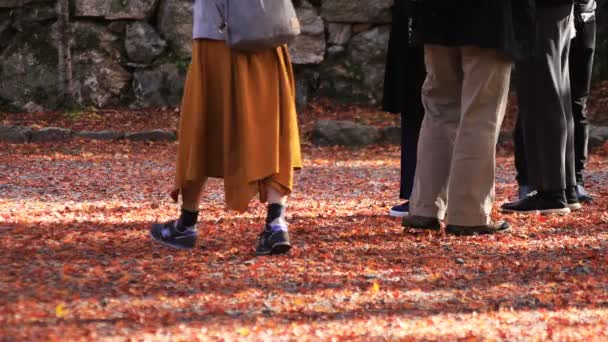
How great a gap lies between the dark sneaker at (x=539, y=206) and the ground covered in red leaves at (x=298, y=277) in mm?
191

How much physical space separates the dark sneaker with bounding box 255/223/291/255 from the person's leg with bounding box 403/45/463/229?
1007 mm

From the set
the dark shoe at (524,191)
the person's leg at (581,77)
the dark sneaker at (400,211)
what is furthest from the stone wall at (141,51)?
the dark sneaker at (400,211)

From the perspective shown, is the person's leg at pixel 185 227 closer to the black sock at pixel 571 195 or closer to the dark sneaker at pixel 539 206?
the dark sneaker at pixel 539 206

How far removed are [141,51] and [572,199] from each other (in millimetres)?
8601

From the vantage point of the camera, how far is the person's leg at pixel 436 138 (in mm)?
6035

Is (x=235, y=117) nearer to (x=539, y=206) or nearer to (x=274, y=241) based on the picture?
(x=274, y=241)

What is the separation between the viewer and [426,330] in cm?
408

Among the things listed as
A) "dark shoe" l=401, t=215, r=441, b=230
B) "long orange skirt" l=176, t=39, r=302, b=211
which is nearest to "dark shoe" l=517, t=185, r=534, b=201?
"dark shoe" l=401, t=215, r=441, b=230

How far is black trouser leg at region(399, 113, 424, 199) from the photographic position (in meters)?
6.83

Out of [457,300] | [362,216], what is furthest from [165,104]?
[457,300]

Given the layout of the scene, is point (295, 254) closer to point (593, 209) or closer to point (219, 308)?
point (219, 308)

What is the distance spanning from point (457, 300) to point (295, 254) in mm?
1174

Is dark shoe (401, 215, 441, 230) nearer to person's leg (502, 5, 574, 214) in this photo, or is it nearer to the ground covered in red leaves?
the ground covered in red leaves

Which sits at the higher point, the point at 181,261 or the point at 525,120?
the point at 525,120
